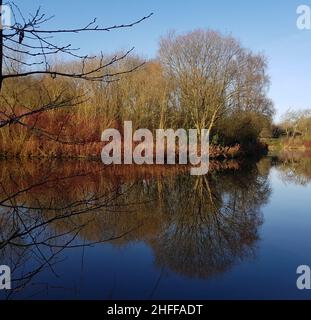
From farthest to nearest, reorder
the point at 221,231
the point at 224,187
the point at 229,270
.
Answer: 1. the point at 224,187
2. the point at 221,231
3. the point at 229,270

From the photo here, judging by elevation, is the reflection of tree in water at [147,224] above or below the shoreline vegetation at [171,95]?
below

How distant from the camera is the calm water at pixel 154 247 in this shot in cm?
378

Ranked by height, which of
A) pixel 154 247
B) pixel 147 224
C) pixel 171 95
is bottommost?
pixel 154 247

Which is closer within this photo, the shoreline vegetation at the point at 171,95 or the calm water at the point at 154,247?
the calm water at the point at 154,247

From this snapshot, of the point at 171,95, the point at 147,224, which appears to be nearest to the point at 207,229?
the point at 147,224

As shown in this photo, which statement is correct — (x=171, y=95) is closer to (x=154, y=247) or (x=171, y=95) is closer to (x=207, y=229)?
(x=207, y=229)

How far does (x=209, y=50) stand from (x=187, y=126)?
5.22 meters

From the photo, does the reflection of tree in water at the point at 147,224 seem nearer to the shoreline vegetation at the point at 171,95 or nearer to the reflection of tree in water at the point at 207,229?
the reflection of tree in water at the point at 207,229

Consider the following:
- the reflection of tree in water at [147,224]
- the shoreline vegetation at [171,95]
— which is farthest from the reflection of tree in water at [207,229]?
the shoreline vegetation at [171,95]

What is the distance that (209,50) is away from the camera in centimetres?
2505

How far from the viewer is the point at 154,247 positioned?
536 centimetres

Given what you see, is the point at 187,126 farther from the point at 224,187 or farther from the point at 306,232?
the point at 306,232
